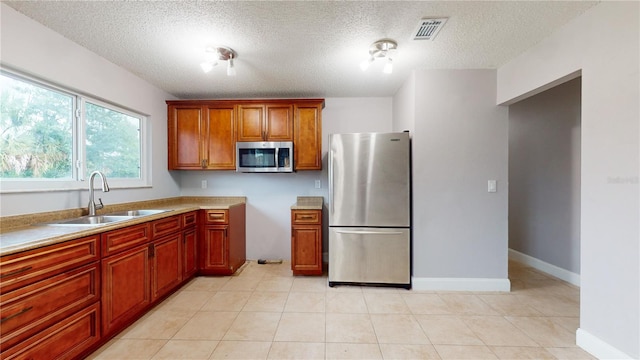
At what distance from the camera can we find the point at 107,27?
184 cm

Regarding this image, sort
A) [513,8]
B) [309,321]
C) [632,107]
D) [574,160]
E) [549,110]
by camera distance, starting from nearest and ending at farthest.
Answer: [632,107], [513,8], [309,321], [574,160], [549,110]

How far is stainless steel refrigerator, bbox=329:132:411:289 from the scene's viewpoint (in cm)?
263

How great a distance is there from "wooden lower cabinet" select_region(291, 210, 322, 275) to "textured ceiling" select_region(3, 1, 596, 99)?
159 centimetres

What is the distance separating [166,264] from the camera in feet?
7.76

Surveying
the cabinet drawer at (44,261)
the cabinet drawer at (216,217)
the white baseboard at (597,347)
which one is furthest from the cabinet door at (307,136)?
the white baseboard at (597,347)

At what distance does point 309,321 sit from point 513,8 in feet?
8.84

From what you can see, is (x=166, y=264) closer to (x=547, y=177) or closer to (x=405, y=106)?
(x=405, y=106)

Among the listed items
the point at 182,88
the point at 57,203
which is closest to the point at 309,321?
the point at 57,203

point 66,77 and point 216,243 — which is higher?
point 66,77

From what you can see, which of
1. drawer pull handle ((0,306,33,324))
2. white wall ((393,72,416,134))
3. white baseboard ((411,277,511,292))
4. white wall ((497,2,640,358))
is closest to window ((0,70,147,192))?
drawer pull handle ((0,306,33,324))

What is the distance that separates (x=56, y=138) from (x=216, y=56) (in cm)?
146

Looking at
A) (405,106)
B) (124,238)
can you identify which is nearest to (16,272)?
(124,238)

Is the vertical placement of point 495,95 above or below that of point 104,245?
above

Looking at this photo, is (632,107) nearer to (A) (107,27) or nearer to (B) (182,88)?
(A) (107,27)
